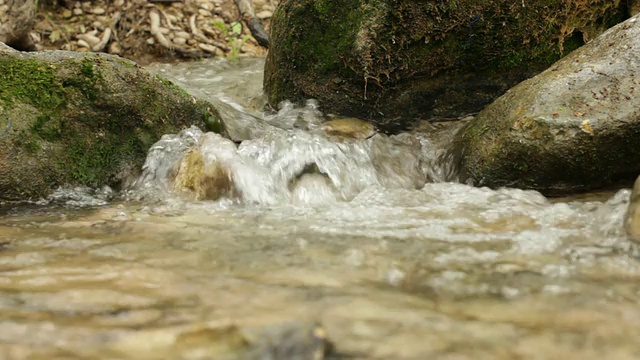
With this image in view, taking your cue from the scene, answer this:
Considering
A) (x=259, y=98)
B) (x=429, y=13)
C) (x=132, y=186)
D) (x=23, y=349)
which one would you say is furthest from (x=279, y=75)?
(x=23, y=349)

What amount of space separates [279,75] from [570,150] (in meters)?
2.92

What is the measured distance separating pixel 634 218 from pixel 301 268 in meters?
1.55

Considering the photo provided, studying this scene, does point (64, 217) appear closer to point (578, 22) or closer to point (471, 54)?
point (471, 54)

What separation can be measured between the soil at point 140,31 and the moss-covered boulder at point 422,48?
560 centimetres

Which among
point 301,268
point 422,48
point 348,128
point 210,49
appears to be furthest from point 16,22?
point 301,268

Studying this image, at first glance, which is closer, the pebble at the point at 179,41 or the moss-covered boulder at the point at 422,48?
the moss-covered boulder at the point at 422,48

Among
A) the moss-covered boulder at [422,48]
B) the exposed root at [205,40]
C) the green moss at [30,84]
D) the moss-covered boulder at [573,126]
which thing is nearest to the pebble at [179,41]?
the exposed root at [205,40]

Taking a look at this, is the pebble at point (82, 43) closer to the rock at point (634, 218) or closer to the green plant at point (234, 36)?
the green plant at point (234, 36)

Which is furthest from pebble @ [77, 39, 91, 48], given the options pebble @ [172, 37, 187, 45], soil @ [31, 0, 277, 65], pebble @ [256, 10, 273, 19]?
pebble @ [256, 10, 273, 19]

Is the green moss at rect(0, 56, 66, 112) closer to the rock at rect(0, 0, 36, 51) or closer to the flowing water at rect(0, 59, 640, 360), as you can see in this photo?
the flowing water at rect(0, 59, 640, 360)

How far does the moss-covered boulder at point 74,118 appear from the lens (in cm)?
354

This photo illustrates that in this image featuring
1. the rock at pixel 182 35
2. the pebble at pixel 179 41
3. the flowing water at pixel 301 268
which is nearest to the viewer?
the flowing water at pixel 301 268

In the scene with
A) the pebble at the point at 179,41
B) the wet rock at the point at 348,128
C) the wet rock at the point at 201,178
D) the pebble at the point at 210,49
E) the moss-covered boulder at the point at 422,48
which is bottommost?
the wet rock at the point at 201,178

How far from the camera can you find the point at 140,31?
10.7m
